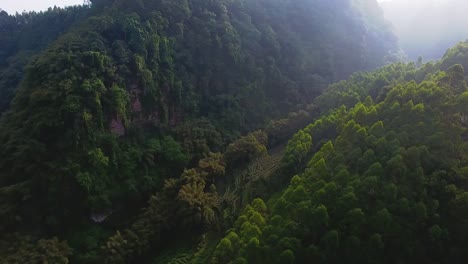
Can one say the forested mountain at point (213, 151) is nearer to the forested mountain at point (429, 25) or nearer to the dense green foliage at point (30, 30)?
the dense green foliage at point (30, 30)

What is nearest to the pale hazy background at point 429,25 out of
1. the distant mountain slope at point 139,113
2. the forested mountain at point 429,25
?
the forested mountain at point 429,25

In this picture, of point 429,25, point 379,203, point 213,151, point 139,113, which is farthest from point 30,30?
point 429,25

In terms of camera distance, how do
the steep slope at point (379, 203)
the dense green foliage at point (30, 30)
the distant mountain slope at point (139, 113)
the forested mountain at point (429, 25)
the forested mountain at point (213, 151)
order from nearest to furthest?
the steep slope at point (379, 203) → the forested mountain at point (213, 151) → the distant mountain slope at point (139, 113) → the dense green foliage at point (30, 30) → the forested mountain at point (429, 25)

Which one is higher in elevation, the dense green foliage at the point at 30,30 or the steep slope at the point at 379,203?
the dense green foliage at the point at 30,30

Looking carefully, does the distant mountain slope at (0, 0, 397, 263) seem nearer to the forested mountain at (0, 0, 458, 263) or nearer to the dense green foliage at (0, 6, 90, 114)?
the forested mountain at (0, 0, 458, 263)

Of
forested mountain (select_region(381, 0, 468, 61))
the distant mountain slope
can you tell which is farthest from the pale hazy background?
the distant mountain slope

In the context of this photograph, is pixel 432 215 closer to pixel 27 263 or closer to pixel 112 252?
pixel 112 252

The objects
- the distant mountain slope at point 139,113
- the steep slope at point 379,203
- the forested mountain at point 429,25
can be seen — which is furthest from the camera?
the forested mountain at point 429,25

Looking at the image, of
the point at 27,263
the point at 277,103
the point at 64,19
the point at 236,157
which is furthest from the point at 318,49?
the point at 27,263
